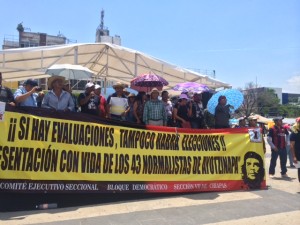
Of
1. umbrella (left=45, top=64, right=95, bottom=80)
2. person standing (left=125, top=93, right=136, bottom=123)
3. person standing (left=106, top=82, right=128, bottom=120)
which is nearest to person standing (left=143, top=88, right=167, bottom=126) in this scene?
person standing (left=106, top=82, right=128, bottom=120)

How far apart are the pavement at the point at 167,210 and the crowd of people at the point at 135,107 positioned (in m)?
1.55

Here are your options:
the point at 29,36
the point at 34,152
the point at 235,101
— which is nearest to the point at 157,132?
the point at 34,152

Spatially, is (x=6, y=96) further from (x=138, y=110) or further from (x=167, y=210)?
(x=167, y=210)

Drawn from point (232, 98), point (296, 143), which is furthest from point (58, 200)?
point (232, 98)

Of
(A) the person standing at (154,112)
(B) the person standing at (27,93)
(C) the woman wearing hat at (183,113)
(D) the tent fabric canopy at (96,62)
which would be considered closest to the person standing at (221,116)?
(C) the woman wearing hat at (183,113)

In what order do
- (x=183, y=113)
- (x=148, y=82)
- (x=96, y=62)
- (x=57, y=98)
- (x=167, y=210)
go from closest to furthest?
1. (x=167, y=210)
2. (x=57, y=98)
3. (x=183, y=113)
4. (x=148, y=82)
5. (x=96, y=62)

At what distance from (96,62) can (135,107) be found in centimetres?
795

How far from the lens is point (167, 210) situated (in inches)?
219

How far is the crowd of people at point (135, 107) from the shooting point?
6.03m

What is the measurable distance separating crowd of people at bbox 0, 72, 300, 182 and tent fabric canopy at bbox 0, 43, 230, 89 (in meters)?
4.80

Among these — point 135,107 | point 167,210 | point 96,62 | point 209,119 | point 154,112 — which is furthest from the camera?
point 96,62

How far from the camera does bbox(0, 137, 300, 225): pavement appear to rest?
5039mm

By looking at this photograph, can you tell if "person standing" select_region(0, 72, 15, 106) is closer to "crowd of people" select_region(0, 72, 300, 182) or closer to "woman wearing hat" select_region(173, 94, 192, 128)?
"crowd of people" select_region(0, 72, 300, 182)

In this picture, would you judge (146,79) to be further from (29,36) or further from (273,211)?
(29,36)
